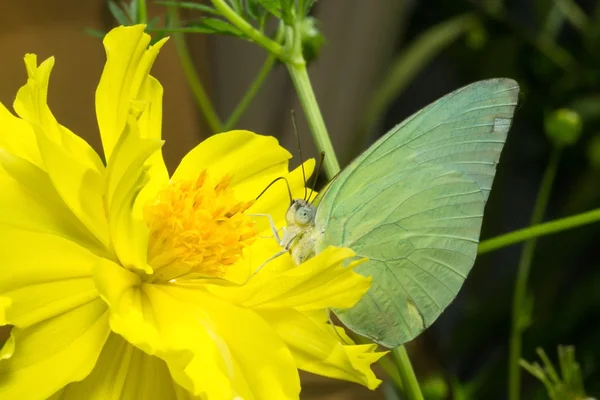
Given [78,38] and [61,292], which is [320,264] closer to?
[61,292]

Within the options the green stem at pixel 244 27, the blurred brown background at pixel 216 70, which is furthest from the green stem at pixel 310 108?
the blurred brown background at pixel 216 70

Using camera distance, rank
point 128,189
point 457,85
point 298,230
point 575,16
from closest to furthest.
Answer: point 128,189, point 298,230, point 575,16, point 457,85

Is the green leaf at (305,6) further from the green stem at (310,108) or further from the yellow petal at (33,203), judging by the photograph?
the yellow petal at (33,203)

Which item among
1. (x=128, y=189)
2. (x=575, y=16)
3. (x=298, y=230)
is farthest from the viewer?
(x=575, y=16)

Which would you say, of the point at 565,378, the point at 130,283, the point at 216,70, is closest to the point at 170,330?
the point at 130,283

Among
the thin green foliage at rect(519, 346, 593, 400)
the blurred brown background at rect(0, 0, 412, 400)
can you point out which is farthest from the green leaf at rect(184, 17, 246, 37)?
the blurred brown background at rect(0, 0, 412, 400)

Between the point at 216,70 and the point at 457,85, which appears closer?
the point at 216,70

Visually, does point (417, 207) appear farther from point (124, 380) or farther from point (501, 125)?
point (124, 380)

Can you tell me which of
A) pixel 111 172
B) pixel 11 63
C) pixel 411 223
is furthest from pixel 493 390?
pixel 111 172
